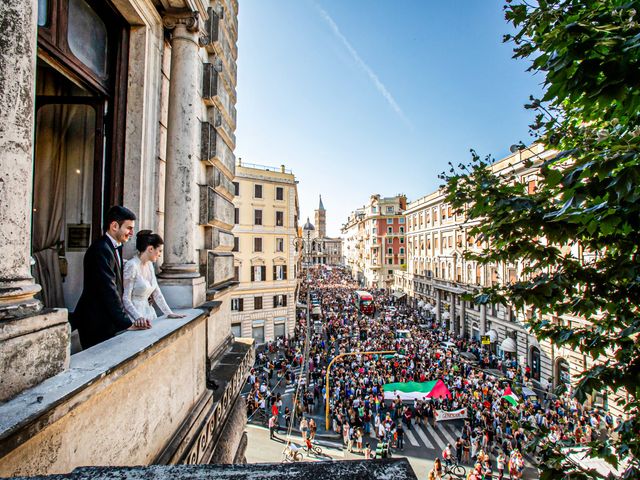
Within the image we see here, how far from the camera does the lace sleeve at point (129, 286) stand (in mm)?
3299

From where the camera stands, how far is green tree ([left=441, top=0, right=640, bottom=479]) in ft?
8.16

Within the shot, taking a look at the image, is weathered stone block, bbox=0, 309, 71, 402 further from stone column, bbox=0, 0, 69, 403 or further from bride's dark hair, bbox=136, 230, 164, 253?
bride's dark hair, bbox=136, 230, 164, 253

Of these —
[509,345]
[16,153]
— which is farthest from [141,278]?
[509,345]

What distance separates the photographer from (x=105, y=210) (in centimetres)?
370

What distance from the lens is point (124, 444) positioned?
241 cm

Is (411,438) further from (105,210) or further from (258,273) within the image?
(258,273)

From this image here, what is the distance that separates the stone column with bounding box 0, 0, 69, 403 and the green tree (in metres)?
3.38

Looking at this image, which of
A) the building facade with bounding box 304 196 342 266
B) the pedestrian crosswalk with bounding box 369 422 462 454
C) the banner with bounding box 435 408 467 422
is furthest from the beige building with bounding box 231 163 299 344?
the building facade with bounding box 304 196 342 266

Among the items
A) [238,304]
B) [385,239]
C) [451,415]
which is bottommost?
[451,415]

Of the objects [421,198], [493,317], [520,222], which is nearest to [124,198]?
[520,222]

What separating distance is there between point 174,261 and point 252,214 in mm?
28619

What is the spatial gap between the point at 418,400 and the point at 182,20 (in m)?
19.4

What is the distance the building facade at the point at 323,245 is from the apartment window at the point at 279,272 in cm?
11167

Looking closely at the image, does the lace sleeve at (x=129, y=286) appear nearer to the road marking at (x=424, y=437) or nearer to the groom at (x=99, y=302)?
the groom at (x=99, y=302)
